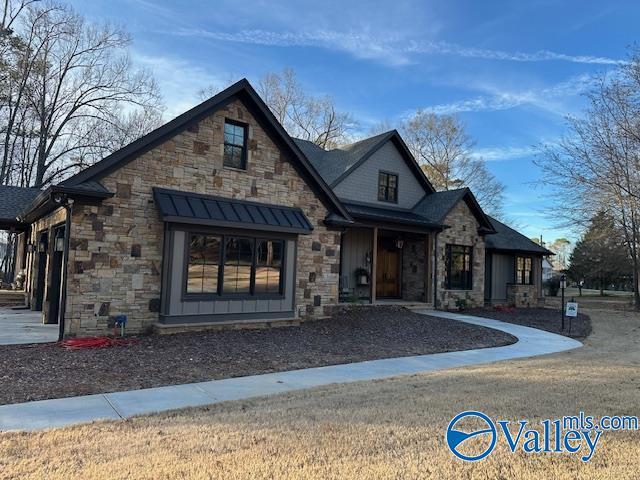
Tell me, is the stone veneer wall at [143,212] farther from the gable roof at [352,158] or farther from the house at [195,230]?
the gable roof at [352,158]

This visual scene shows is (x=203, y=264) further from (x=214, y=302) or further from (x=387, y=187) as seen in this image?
(x=387, y=187)

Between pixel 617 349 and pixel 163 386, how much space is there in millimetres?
9981

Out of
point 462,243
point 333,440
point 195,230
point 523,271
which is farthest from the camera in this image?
point 523,271

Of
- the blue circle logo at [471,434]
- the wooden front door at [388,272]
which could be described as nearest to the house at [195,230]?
the wooden front door at [388,272]

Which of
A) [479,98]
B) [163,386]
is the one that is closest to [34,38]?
[479,98]

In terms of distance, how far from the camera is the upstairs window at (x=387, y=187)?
17.8 m

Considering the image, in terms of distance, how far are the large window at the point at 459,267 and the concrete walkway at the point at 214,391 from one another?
8.21 meters

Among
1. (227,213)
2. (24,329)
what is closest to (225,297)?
(227,213)

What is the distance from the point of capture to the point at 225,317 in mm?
10438

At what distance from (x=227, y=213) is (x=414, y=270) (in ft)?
32.0

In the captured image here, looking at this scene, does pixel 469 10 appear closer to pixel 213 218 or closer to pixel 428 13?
pixel 428 13

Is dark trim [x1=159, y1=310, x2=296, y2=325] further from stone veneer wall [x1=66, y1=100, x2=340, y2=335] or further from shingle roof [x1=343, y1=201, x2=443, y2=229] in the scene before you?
shingle roof [x1=343, y1=201, x2=443, y2=229]

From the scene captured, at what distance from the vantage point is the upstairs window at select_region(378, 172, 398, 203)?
58.2ft

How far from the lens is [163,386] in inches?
245
